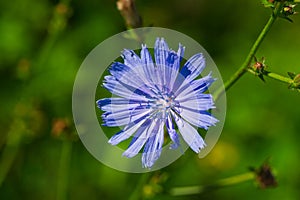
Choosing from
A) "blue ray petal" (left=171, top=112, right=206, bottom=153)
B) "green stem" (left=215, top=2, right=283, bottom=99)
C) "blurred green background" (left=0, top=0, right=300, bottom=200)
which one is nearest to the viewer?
"blue ray petal" (left=171, top=112, right=206, bottom=153)

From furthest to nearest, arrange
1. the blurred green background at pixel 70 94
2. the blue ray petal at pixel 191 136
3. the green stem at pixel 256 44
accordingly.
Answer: the blurred green background at pixel 70 94 → the green stem at pixel 256 44 → the blue ray petal at pixel 191 136

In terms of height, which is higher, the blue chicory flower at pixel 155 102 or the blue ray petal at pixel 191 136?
the blue chicory flower at pixel 155 102

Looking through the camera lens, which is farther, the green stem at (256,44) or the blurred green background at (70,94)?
the blurred green background at (70,94)

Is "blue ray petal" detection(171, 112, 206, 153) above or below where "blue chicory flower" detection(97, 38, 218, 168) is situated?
below

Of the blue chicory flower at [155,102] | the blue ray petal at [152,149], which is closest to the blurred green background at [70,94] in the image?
the blue chicory flower at [155,102]

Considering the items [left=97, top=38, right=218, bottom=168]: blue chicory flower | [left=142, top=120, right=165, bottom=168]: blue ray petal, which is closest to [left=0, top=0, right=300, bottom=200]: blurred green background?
[left=97, top=38, right=218, bottom=168]: blue chicory flower

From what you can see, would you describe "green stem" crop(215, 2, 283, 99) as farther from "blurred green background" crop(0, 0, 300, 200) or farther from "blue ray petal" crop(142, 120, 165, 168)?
"blurred green background" crop(0, 0, 300, 200)

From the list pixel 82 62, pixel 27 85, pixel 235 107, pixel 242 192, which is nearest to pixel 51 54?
pixel 82 62

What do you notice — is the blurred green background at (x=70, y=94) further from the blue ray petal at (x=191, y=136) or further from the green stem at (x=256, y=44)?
the blue ray petal at (x=191, y=136)
